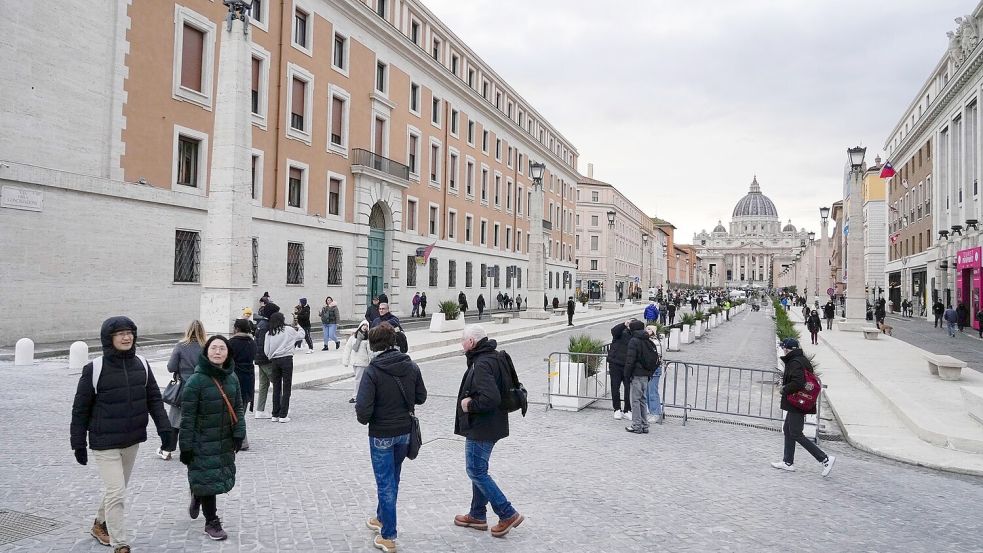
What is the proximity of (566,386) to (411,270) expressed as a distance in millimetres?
27253

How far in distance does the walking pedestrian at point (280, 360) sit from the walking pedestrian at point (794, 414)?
6808 millimetres

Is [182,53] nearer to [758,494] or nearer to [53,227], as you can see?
[53,227]

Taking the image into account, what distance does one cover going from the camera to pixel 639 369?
9.55 m

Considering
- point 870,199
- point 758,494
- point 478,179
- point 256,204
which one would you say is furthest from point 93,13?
point 870,199

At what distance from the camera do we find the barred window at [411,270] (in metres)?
37.3

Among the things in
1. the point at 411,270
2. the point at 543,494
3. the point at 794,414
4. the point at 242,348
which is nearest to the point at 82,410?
the point at 242,348

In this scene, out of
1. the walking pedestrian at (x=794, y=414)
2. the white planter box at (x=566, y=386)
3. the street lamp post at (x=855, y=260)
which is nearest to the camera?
the walking pedestrian at (x=794, y=414)

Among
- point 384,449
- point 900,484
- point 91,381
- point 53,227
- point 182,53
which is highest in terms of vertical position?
point 182,53

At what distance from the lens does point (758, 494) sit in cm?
674

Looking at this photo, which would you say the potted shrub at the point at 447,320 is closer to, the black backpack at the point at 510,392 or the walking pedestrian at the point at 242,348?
the walking pedestrian at the point at 242,348

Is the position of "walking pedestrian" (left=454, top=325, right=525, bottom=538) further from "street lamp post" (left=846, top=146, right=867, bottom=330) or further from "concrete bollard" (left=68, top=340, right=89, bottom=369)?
"street lamp post" (left=846, top=146, right=867, bottom=330)

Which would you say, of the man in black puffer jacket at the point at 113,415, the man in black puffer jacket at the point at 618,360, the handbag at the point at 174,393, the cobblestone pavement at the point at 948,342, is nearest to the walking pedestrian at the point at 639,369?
the man in black puffer jacket at the point at 618,360

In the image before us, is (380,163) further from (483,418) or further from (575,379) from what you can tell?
(483,418)

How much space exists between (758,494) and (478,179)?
138 ft
